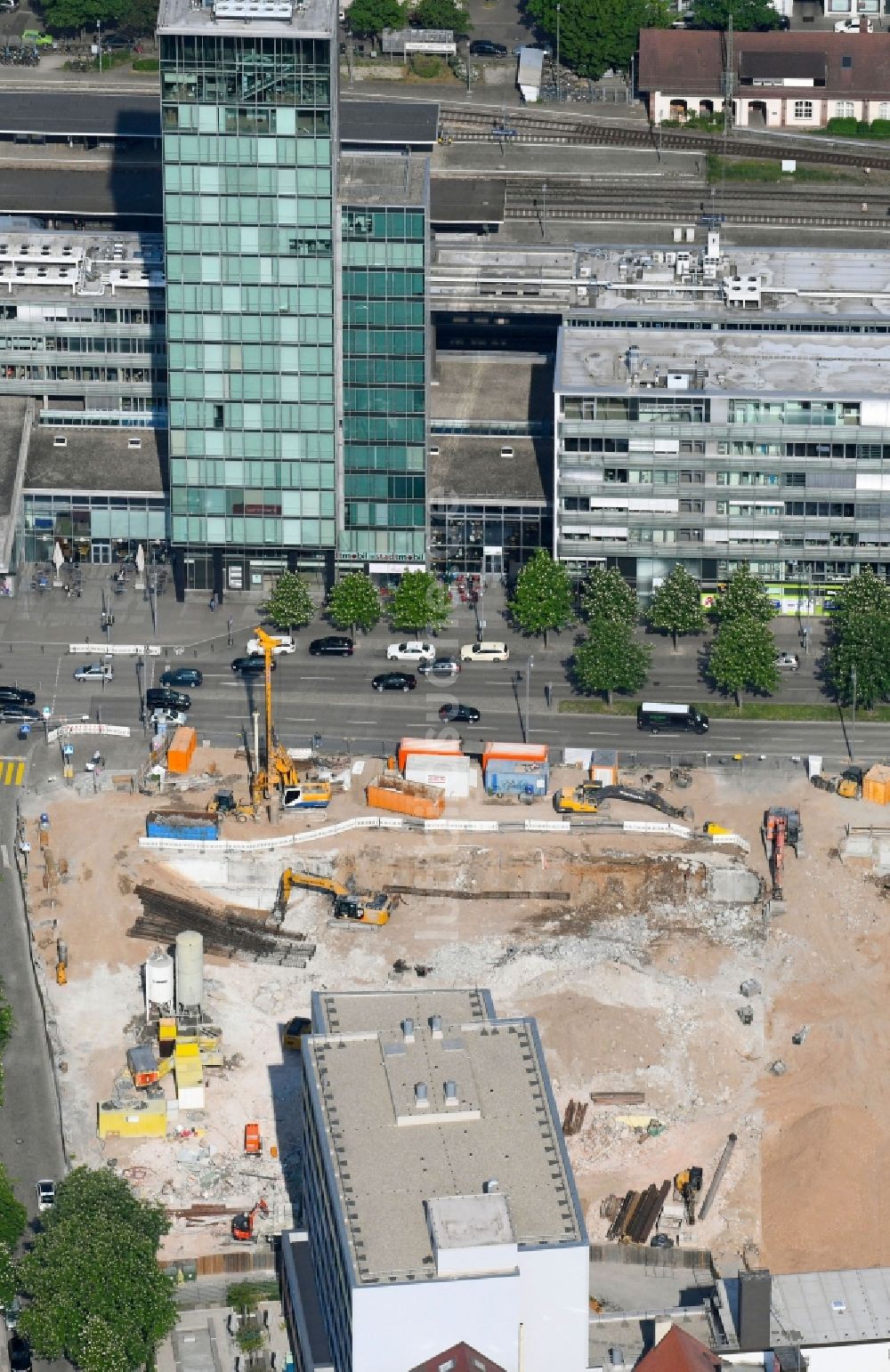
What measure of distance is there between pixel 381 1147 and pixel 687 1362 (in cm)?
2148

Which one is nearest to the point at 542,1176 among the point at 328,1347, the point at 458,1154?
the point at 458,1154

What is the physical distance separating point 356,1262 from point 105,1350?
20.1 meters

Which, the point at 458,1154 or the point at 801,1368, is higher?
the point at 458,1154

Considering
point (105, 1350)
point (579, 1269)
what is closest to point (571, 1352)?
point (579, 1269)

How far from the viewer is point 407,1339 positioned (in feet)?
618

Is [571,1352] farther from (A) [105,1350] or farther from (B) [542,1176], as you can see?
(A) [105,1350]

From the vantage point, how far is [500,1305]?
189 m

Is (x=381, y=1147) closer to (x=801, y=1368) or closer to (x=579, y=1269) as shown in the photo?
(x=579, y=1269)

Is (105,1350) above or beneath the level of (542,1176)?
beneath

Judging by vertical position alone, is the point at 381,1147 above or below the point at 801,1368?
above

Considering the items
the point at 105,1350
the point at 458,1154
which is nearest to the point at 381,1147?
the point at 458,1154

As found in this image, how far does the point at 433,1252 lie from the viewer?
18825cm

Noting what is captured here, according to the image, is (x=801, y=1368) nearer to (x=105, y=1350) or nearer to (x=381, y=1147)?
(x=381, y=1147)

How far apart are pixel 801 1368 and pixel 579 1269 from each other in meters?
17.2
